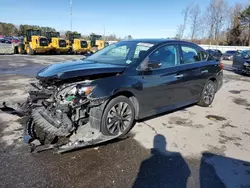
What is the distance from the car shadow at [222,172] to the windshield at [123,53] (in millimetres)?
2110

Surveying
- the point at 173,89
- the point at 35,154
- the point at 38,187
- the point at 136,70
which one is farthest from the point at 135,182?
the point at 173,89

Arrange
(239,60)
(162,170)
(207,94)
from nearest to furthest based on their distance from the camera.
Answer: (162,170) < (207,94) < (239,60)

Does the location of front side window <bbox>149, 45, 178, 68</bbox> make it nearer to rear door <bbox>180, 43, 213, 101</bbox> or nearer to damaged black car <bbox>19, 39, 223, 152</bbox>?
damaged black car <bbox>19, 39, 223, 152</bbox>

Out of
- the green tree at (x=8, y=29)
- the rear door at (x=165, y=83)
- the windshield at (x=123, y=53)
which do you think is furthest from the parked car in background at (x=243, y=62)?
the green tree at (x=8, y=29)

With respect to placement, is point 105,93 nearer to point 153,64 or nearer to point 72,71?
point 72,71

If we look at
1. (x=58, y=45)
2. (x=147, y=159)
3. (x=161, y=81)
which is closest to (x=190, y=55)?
(x=161, y=81)

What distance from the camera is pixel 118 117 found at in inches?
148

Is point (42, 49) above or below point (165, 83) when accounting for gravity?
above

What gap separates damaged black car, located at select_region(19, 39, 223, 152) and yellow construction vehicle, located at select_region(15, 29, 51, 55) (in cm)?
2024

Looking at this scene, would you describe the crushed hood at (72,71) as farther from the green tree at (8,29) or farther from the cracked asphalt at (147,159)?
the green tree at (8,29)

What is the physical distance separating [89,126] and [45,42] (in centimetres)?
2210

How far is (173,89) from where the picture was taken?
15.3 ft

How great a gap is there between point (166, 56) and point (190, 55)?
1.00 meters

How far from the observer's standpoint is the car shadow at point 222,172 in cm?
281
